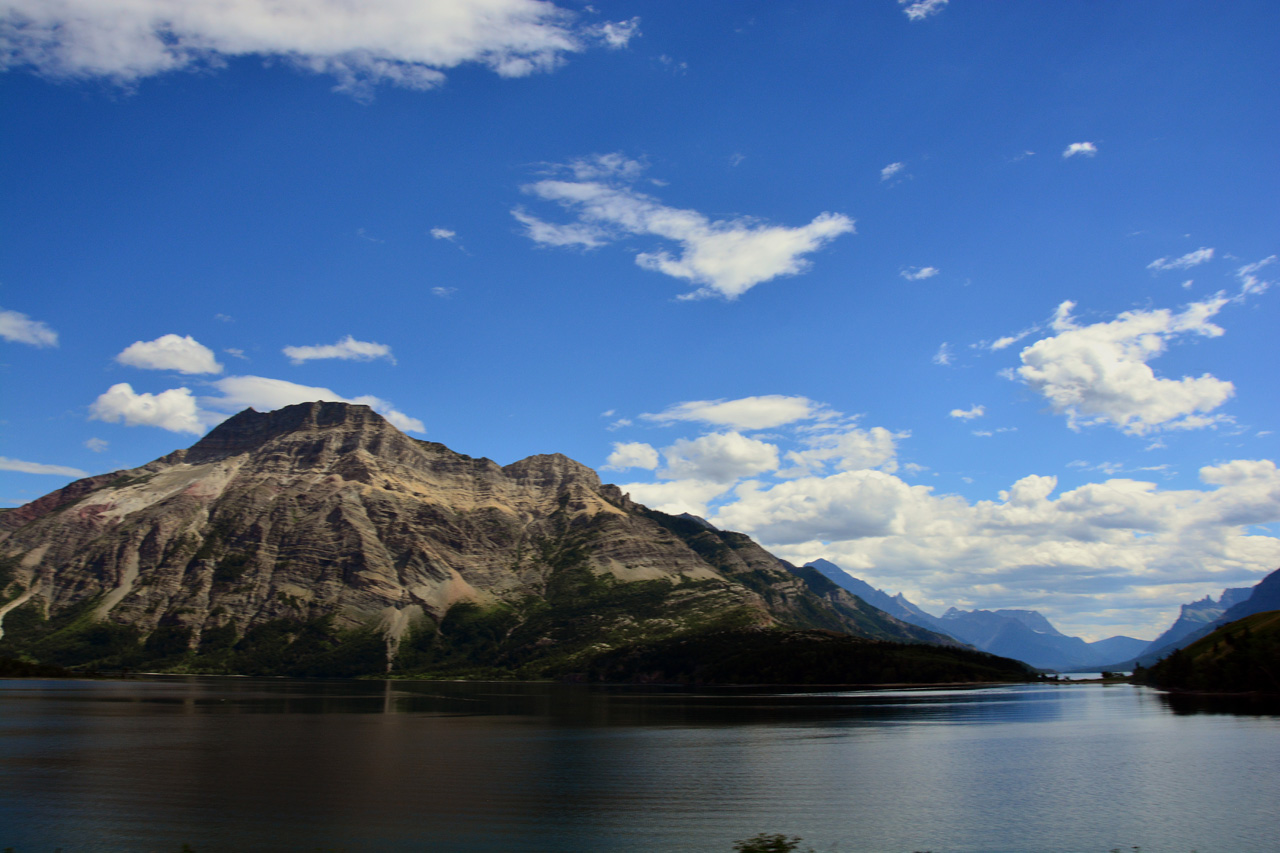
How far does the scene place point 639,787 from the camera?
86.2 metres

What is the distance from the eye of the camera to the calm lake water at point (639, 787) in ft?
209

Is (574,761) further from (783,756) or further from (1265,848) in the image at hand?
(1265,848)

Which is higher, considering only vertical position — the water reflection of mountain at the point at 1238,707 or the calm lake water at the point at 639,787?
the calm lake water at the point at 639,787

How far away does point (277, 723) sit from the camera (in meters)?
158

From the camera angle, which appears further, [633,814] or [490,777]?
[490,777]

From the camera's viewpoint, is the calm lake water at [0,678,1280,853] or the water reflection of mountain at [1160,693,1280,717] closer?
the calm lake water at [0,678,1280,853]

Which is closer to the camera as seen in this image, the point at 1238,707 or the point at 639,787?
the point at 639,787

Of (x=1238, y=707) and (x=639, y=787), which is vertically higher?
(x=639, y=787)

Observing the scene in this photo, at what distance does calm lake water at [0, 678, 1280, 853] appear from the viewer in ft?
209

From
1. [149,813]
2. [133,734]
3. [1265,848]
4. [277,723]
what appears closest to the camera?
[1265,848]

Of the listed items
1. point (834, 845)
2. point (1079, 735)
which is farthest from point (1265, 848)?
point (1079, 735)

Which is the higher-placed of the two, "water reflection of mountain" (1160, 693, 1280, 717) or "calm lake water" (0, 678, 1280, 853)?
"calm lake water" (0, 678, 1280, 853)

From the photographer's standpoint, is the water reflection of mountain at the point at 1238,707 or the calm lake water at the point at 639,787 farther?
the water reflection of mountain at the point at 1238,707

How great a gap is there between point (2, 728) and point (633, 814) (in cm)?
13546
